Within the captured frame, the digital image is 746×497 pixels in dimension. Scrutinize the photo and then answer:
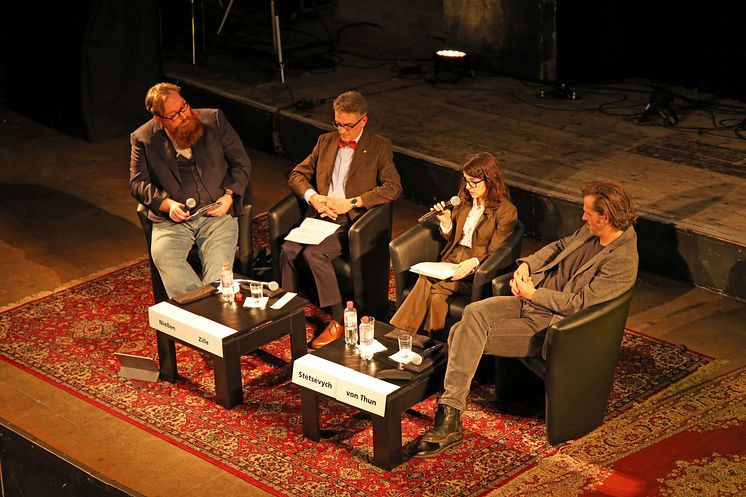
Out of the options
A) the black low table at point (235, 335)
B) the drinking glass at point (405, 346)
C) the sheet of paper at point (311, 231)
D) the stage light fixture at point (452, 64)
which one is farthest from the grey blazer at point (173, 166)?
the stage light fixture at point (452, 64)

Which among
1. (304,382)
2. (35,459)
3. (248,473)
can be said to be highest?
(35,459)

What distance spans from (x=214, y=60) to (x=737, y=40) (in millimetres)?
4720

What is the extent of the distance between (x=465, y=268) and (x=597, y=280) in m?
0.81

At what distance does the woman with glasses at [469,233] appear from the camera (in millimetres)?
5781

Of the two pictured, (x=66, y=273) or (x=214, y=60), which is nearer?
(x=66, y=273)

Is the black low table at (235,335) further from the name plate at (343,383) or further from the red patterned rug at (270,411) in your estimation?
the name plate at (343,383)

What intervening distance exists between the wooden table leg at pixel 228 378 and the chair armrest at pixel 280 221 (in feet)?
3.57

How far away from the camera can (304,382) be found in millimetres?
5254

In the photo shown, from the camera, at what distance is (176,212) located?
6379 mm

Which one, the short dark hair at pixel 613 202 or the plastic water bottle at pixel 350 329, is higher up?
the short dark hair at pixel 613 202

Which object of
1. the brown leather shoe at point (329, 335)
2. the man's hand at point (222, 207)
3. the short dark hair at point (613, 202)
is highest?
the short dark hair at point (613, 202)

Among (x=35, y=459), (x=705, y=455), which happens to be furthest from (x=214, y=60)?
(x=35, y=459)

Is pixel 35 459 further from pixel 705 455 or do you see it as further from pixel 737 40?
pixel 737 40

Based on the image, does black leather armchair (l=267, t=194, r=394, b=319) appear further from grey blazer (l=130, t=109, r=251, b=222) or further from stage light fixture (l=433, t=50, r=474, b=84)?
stage light fixture (l=433, t=50, r=474, b=84)
